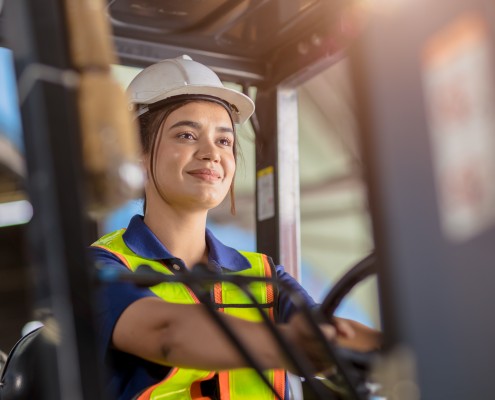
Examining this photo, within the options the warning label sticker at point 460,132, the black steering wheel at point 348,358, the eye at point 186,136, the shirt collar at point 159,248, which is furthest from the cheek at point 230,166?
the warning label sticker at point 460,132

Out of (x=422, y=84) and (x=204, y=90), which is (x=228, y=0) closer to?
(x=204, y=90)

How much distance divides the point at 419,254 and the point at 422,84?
0.25 metres

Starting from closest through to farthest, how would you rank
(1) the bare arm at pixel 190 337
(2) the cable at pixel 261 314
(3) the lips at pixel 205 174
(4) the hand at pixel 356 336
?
(2) the cable at pixel 261 314 → (1) the bare arm at pixel 190 337 → (4) the hand at pixel 356 336 → (3) the lips at pixel 205 174

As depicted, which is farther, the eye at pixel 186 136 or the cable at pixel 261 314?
the eye at pixel 186 136

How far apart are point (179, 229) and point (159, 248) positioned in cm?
11

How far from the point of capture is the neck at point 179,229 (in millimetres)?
2303

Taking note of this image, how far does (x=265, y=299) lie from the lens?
2283mm

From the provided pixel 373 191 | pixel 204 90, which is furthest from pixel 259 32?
pixel 373 191

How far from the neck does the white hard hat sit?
0.31 metres

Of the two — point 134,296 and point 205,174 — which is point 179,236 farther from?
point 134,296

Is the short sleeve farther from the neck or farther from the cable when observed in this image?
the cable

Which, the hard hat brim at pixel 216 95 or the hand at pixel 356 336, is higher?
the hard hat brim at pixel 216 95

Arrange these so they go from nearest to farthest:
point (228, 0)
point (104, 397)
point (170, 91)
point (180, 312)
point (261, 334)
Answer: point (104, 397)
point (261, 334)
point (180, 312)
point (170, 91)
point (228, 0)

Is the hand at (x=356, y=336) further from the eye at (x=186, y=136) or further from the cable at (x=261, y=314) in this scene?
the eye at (x=186, y=136)
